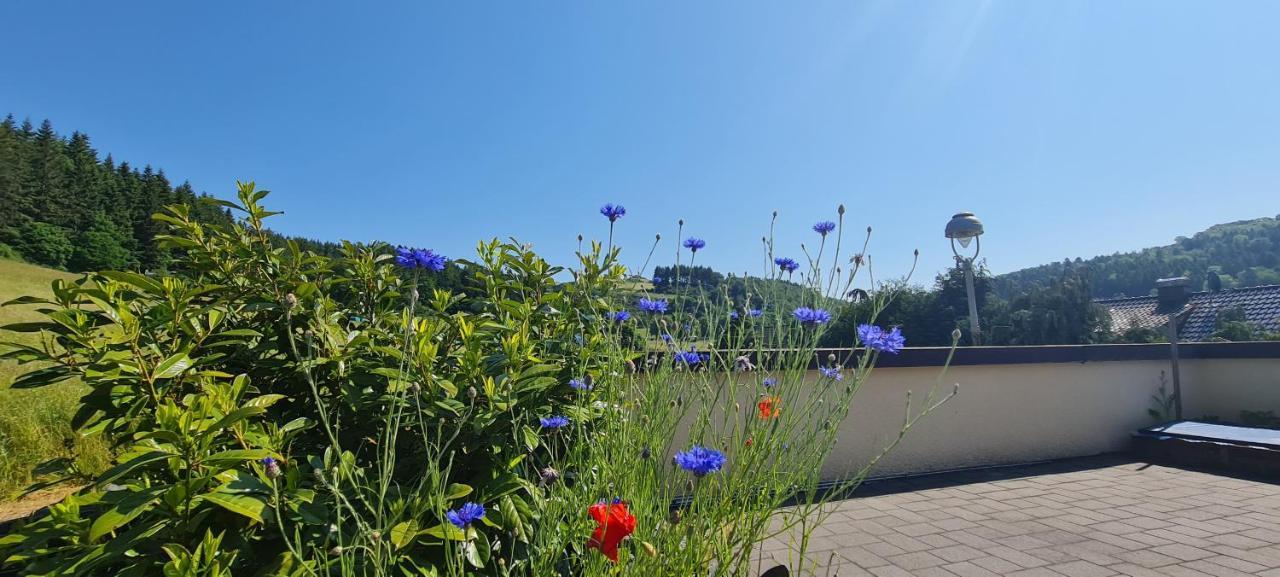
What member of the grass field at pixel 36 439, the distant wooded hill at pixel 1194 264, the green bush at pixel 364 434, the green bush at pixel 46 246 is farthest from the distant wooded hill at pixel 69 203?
the distant wooded hill at pixel 1194 264

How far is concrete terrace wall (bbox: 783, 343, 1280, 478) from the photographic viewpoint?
4.34 m

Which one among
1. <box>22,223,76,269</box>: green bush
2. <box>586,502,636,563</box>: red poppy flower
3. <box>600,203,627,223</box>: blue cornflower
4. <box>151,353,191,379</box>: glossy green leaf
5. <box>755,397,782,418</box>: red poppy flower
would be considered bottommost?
<box>586,502,636,563</box>: red poppy flower

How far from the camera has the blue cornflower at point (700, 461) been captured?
43.0 inches

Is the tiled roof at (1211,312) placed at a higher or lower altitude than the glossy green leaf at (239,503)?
higher

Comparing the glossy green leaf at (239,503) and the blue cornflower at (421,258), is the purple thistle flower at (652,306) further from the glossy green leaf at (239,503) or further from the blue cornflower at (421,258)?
the glossy green leaf at (239,503)

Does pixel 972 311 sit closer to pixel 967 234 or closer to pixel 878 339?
pixel 967 234

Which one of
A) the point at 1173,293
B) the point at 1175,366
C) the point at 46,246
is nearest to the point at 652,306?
the point at 1175,366

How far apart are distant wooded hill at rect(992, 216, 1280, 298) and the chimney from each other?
16.8 meters

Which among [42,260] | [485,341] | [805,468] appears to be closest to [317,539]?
[485,341]

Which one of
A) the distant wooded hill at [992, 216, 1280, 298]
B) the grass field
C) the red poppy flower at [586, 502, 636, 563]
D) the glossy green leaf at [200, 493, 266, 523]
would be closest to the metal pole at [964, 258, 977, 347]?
the red poppy flower at [586, 502, 636, 563]

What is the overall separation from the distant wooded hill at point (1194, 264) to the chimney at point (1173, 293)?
1676 centimetres

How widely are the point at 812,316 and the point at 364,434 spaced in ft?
4.03

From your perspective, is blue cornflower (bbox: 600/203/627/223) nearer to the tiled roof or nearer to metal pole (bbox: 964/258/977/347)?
metal pole (bbox: 964/258/977/347)

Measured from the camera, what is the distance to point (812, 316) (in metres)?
1.52
